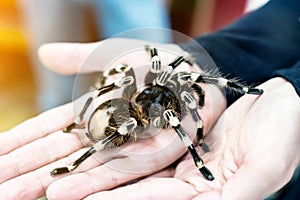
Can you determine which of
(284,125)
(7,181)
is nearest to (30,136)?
(7,181)

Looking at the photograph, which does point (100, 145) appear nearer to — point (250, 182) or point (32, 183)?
point (32, 183)

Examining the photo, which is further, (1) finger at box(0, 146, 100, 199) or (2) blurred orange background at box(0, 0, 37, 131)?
(2) blurred orange background at box(0, 0, 37, 131)

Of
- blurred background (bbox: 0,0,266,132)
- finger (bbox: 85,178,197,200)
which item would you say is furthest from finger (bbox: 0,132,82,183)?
blurred background (bbox: 0,0,266,132)

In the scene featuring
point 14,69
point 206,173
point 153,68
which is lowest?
point 14,69

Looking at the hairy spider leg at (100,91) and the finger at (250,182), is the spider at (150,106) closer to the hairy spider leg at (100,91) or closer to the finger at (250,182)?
the hairy spider leg at (100,91)

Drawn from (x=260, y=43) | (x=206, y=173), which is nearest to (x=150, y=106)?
(x=206, y=173)

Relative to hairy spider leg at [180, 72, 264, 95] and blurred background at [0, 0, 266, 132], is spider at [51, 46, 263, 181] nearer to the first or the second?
hairy spider leg at [180, 72, 264, 95]
